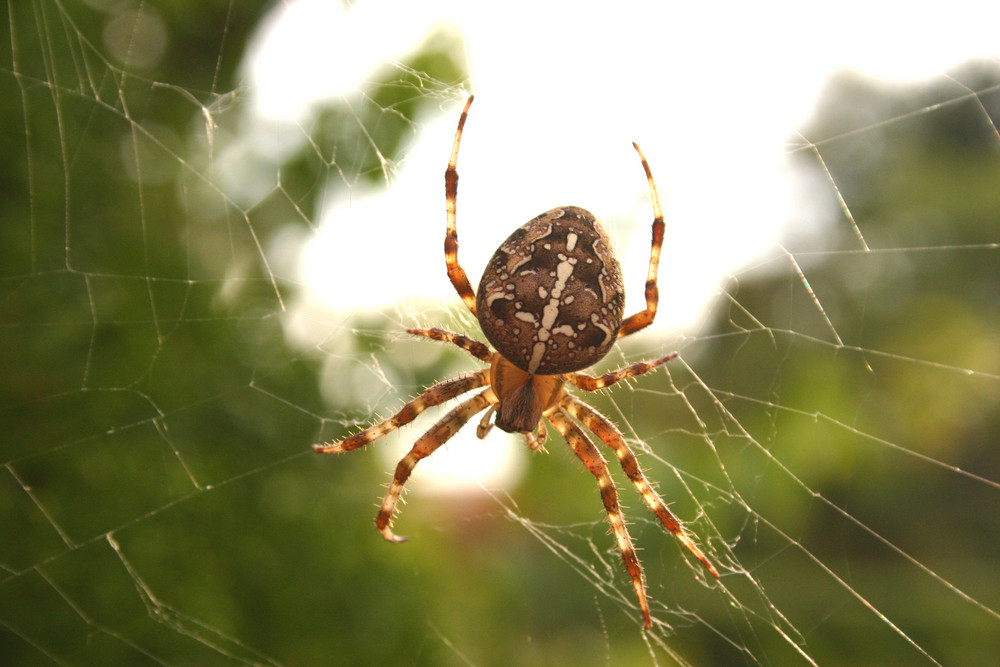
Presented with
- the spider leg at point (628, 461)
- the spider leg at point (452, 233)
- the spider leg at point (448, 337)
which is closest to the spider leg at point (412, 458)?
the spider leg at point (448, 337)

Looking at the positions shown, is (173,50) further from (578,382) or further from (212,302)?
(578,382)

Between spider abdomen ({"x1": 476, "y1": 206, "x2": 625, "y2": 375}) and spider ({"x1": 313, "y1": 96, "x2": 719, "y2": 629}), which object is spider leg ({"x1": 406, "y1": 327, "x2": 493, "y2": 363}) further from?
spider abdomen ({"x1": 476, "y1": 206, "x2": 625, "y2": 375})

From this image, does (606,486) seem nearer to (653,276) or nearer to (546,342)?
(546,342)

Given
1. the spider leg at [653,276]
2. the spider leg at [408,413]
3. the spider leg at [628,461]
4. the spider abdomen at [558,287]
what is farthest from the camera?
the spider leg at [408,413]

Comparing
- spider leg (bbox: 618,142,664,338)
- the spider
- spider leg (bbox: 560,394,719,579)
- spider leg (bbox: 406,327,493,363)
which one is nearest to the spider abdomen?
the spider

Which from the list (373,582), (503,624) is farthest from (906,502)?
(373,582)

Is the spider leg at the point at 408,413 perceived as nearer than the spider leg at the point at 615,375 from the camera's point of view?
No

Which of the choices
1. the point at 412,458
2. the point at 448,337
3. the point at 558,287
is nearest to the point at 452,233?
the point at 448,337

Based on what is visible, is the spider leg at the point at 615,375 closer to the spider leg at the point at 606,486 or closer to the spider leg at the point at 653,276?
the spider leg at the point at 653,276
